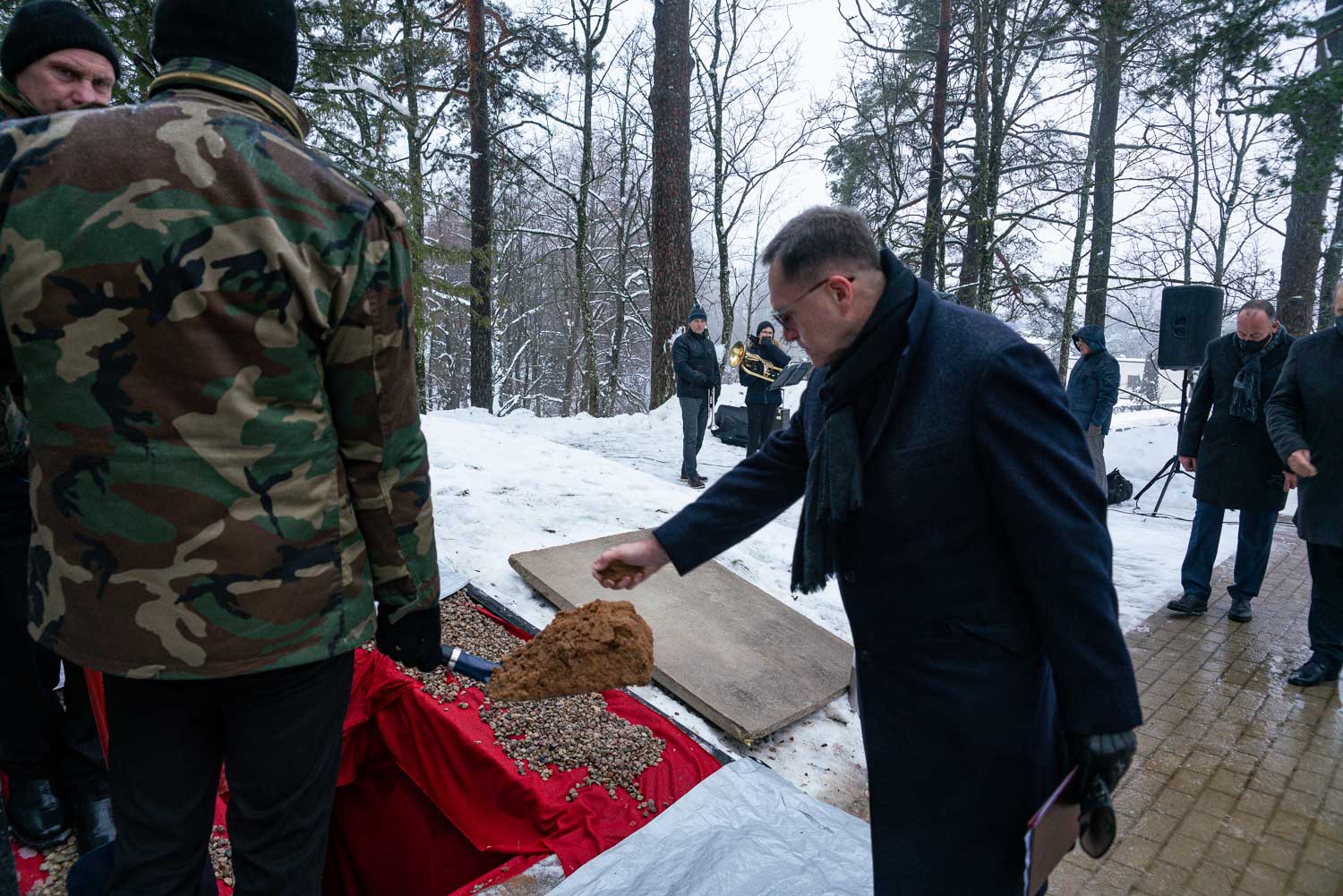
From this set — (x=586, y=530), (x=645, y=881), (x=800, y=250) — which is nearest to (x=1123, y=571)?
(x=586, y=530)

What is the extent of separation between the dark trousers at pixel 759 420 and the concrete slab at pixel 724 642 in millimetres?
4701

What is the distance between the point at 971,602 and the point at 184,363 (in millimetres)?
1497

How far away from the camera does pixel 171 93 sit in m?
1.32

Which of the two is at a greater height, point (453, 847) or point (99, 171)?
point (99, 171)

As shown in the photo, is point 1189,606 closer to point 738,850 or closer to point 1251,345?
point 1251,345

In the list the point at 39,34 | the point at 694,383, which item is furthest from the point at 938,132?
the point at 39,34

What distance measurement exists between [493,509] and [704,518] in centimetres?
346

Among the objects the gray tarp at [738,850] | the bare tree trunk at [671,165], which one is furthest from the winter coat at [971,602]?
the bare tree trunk at [671,165]

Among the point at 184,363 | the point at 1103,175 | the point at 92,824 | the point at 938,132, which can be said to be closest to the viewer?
the point at 184,363

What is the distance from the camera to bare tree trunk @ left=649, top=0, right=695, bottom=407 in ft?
39.8

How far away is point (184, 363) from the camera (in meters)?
1.23

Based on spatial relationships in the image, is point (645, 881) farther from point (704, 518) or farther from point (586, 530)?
point (586, 530)

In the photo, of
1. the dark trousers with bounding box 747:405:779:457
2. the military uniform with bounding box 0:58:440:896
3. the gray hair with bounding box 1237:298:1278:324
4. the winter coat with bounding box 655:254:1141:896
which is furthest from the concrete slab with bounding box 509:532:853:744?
the dark trousers with bounding box 747:405:779:457

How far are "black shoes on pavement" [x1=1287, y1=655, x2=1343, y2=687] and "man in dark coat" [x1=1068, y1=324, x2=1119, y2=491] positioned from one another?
10.00 ft
